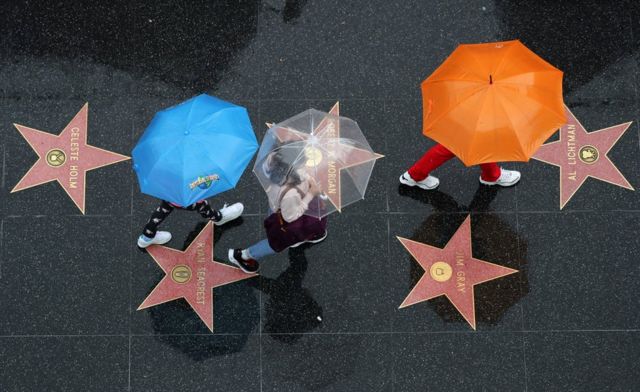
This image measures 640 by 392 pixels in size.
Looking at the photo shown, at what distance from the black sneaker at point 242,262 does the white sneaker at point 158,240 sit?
0.62m

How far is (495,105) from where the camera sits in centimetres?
612

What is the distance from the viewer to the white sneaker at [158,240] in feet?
24.3

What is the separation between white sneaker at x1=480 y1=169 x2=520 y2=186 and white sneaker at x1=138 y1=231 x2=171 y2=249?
2987 millimetres

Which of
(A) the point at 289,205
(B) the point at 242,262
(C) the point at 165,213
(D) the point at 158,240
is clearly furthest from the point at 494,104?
(D) the point at 158,240

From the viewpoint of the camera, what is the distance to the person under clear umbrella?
6.02 metres

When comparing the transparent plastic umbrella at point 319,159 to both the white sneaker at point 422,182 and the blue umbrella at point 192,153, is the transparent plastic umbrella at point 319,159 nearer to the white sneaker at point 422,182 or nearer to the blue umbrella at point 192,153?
the blue umbrella at point 192,153

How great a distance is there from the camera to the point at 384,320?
7.33m

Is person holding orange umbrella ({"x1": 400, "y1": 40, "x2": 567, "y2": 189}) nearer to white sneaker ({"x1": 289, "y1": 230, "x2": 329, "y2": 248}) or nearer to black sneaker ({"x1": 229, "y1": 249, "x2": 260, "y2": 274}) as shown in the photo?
white sneaker ({"x1": 289, "y1": 230, "x2": 329, "y2": 248})

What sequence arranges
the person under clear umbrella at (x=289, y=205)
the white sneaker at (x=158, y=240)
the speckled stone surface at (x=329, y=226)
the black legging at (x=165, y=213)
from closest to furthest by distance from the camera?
the person under clear umbrella at (x=289, y=205)
the black legging at (x=165, y=213)
the speckled stone surface at (x=329, y=226)
the white sneaker at (x=158, y=240)

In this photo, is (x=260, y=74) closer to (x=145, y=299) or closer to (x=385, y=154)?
(x=385, y=154)

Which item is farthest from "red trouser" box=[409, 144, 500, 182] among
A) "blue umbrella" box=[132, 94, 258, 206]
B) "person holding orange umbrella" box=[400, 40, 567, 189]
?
"blue umbrella" box=[132, 94, 258, 206]

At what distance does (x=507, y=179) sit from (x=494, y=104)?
5.44 ft

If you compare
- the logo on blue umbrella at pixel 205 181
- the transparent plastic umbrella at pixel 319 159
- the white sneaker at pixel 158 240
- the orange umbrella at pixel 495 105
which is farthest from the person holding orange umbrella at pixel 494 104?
the white sneaker at pixel 158 240

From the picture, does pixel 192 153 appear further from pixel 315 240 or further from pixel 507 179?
pixel 507 179
